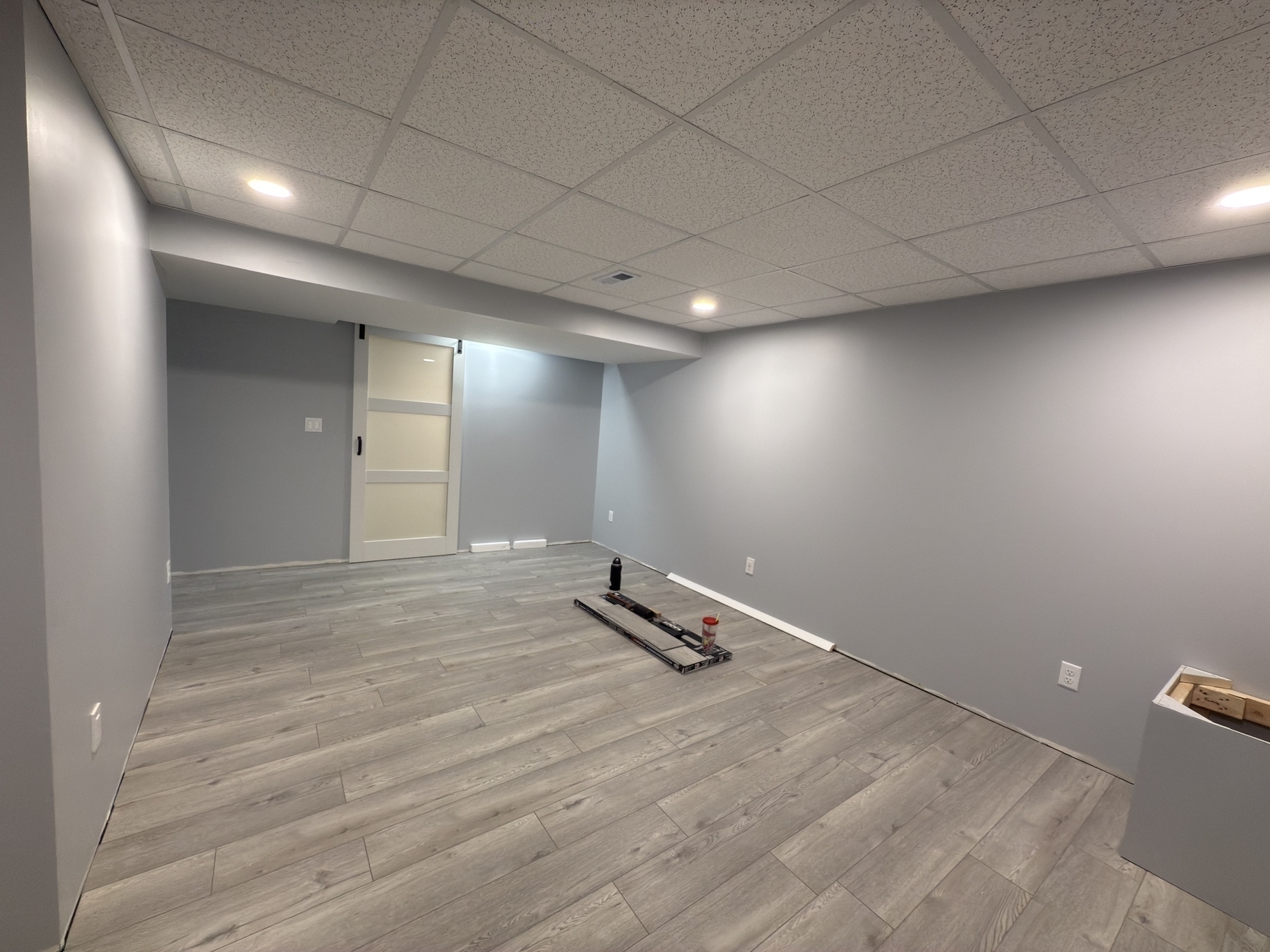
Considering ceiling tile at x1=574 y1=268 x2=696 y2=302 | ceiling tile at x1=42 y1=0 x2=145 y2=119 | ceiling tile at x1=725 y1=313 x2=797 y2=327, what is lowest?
ceiling tile at x1=42 y1=0 x2=145 y2=119

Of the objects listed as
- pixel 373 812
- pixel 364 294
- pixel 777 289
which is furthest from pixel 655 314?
pixel 373 812

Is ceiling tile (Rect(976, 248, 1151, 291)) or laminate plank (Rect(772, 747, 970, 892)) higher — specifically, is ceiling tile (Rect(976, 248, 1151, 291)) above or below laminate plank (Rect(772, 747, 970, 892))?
above

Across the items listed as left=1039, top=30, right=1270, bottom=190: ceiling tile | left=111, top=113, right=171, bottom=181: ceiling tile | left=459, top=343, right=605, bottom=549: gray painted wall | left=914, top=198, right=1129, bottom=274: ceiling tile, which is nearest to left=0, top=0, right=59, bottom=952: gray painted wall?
left=111, top=113, right=171, bottom=181: ceiling tile

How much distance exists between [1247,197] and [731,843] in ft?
8.89

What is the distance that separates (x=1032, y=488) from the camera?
2.65 m

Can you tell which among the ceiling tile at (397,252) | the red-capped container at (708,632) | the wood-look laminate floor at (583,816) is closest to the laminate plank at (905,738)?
the wood-look laminate floor at (583,816)

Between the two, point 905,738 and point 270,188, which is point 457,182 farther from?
point 905,738

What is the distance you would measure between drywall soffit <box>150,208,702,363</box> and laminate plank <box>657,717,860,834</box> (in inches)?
117

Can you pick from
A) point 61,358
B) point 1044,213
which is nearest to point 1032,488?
point 1044,213

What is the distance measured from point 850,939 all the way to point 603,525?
15.6 ft

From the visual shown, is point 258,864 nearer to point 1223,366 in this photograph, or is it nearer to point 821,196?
point 821,196

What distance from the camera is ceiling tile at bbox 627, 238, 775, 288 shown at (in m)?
2.43

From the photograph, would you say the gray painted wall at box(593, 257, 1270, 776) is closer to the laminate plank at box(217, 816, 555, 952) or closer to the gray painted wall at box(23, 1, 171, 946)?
the laminate plank at box(217, 816, 555, 952)

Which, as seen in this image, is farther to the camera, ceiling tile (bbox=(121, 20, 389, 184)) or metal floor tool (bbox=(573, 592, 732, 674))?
metal floor tool (bbox=(573, 592, 732, 674))
